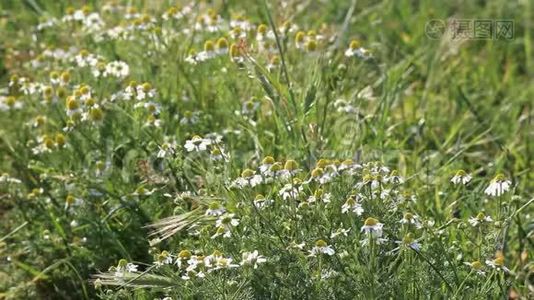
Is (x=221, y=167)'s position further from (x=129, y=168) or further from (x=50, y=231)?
(x=50, y=231)

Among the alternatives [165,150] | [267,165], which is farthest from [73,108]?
[267,165]

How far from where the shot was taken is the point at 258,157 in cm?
313

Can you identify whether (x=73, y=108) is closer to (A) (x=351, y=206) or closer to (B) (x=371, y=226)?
(A) (x=351, y=206)

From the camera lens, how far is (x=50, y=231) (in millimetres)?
3145

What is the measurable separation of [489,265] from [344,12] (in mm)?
2572

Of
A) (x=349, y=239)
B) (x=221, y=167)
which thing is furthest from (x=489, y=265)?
(x=221, y=167)

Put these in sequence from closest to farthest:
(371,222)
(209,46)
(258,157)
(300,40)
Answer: (371,222)
(258,157)
(209,46)
(300,40)

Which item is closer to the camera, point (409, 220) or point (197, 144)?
point (409, 220)

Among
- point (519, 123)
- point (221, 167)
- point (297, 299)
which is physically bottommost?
point (519, 123)

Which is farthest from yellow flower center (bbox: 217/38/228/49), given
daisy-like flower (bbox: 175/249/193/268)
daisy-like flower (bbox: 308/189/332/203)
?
daisy-like flower (bbox: 175/249/193/268)

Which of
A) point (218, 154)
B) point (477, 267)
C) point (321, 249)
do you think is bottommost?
point (477, 267)

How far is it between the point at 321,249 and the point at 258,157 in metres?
0.80

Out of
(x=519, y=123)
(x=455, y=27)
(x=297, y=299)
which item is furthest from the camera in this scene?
(x=455, y=27)

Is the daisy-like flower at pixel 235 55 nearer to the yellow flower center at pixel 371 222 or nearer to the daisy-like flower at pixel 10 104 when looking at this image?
the daisy-like flower at pixel 10 104
